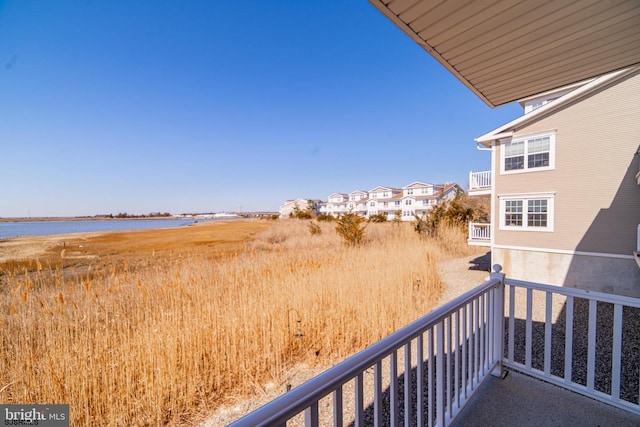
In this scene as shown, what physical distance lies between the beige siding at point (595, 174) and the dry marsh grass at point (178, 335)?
→ 569 centimetres

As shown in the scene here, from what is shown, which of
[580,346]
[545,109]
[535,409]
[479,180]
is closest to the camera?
[535,409]

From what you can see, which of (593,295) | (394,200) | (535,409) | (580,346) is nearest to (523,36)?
(593,295)

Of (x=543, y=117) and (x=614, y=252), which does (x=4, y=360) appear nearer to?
(x=614, y=252)

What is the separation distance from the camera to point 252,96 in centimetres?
1176

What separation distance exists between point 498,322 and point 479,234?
29.2 ft

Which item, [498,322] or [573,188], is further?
[573,188]

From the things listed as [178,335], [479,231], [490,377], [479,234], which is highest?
[479,231]

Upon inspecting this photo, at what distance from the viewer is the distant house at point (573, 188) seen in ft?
20.9

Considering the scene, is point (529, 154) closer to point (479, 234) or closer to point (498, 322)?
point (479, 234)

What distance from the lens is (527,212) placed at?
320 inches

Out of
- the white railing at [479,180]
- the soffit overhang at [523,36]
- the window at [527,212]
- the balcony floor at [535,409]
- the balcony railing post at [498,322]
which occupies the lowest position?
the balcony floor at [535,409]

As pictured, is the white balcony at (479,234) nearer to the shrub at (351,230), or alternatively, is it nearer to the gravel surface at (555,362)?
the gravel surface at (555,362)

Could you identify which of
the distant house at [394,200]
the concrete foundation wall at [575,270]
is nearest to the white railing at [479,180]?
the concrete foundation wall at [575,270]

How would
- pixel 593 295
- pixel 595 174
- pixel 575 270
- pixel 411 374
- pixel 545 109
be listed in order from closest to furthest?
1. pixel 411 374
2. pixel 593 295
3. pixel 595 174
4. pixel 575 270
5. pixel 545 109
